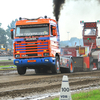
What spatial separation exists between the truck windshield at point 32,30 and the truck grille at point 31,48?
0.47 metres

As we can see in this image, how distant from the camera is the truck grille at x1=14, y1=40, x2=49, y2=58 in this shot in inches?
607

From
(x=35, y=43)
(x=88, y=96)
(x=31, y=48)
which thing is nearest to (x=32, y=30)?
(x=35, y=43)

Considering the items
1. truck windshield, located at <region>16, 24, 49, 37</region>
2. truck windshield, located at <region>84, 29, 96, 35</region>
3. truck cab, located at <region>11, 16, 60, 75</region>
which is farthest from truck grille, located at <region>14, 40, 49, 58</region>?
truck windshield, located at <region>84, 29, 96, 35</region>

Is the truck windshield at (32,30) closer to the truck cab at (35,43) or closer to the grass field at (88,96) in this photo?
the truck cab at (35,43)

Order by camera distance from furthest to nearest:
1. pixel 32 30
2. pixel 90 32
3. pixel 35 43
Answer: pixel 90 32 < pixel 32 30 < pixel 35 43

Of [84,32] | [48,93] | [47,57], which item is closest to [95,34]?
[84,32]

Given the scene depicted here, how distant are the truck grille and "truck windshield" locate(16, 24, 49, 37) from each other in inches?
18.7

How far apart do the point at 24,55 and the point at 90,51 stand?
812 cm

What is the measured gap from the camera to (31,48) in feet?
51.1

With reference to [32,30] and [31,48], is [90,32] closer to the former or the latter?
[32,30]

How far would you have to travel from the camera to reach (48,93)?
8297mm

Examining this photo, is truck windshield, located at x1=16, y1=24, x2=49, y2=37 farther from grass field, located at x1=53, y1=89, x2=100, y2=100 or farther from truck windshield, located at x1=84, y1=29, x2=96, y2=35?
truck windshield, located at x1=84, y1=29, x2=96, y2=35

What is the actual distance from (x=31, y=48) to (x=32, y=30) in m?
1.07

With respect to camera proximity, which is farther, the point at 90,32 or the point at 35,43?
the point at 90,32
